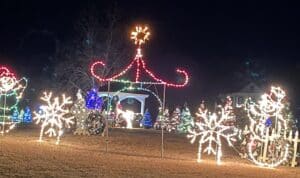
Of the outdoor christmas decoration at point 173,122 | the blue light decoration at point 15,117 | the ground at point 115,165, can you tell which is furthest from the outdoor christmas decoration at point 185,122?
the ground at point 115,165

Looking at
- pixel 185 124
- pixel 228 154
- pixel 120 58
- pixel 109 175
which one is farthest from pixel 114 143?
pixel 120 58

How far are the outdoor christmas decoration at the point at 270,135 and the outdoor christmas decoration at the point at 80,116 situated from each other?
1160cm

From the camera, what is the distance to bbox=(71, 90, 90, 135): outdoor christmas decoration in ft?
106

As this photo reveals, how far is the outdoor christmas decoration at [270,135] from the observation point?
21250 millimetres

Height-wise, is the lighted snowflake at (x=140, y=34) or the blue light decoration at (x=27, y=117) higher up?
the lighted snowflake at (x=140, y=34)

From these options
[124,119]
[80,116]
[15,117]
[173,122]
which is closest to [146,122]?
[124,119]

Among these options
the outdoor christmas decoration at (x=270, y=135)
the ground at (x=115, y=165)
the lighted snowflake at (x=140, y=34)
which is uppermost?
the lighted snowflake at (x=140, y=34)

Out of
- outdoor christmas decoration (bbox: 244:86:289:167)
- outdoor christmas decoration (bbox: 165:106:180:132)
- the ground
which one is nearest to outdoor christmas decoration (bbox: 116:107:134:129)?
outdoor christmas decoration (bbox: 165:106:180:132)

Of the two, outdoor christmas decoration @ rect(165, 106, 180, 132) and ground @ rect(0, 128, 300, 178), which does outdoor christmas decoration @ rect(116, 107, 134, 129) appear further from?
ground @ rect(0, 128, 300, 178)

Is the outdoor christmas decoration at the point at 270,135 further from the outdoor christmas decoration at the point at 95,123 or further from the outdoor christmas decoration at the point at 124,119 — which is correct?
the outdoor christmas decoration at the point at 124,119

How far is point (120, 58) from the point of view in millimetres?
48531

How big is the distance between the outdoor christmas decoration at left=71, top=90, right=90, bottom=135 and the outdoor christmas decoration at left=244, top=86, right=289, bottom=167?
11.6 m

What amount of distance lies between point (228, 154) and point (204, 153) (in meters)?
1.10

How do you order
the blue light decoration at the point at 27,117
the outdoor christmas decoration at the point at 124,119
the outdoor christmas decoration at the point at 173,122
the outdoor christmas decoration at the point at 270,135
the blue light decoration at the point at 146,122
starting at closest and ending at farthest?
1. the outdoor christmas decoration at the point at 270,135
2. the outdoor christmas decoration at the point at 173,122
3. the outdoor christmas decoration at the point at 124,119
4. the blue light decoration at the point at 146,122
5. the blue light decoration at the point at 27,117
